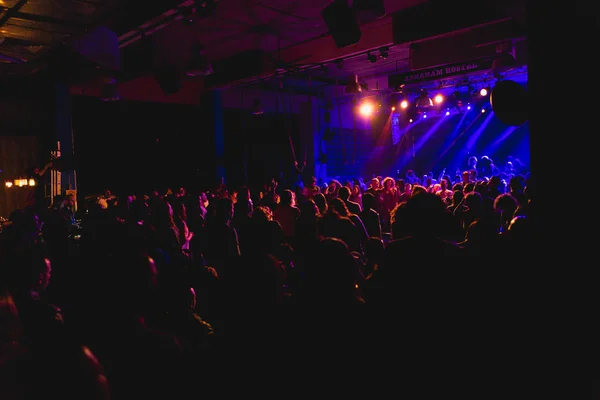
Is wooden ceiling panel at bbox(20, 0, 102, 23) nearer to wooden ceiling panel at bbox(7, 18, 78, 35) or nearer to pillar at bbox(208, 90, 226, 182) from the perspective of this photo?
wooden ceiling panel at bbox(7, 18, 78, 35)

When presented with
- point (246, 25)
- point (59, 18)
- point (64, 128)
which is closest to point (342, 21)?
point (246, 25)

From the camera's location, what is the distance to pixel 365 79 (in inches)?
547

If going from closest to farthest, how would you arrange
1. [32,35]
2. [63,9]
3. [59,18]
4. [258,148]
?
[63,9] < [59,18] < [32,35] < [258,148]

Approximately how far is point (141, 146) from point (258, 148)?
3791 mm

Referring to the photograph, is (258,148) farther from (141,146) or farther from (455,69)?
(455,69)

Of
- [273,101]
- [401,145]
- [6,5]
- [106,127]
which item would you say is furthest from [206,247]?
[401,145]

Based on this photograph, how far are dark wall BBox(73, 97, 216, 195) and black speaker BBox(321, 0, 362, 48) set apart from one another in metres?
7.09

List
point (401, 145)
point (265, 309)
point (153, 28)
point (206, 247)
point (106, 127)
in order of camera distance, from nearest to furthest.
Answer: point (265, 309), point (206, 247), point (153, 28), point (106, 127), point (401, 145)

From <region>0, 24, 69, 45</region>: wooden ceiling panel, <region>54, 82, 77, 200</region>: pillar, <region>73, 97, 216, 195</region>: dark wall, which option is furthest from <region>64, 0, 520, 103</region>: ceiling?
<region>0, 24, 69, 45</region>: wooden ceiling panel

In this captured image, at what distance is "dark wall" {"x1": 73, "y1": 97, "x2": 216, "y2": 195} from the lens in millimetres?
10422

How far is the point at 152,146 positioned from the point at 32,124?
2759mm

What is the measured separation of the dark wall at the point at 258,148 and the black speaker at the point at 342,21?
7.40 m

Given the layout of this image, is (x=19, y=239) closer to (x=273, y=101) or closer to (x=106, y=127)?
(x=106, y=127)

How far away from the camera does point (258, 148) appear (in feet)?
45.0
